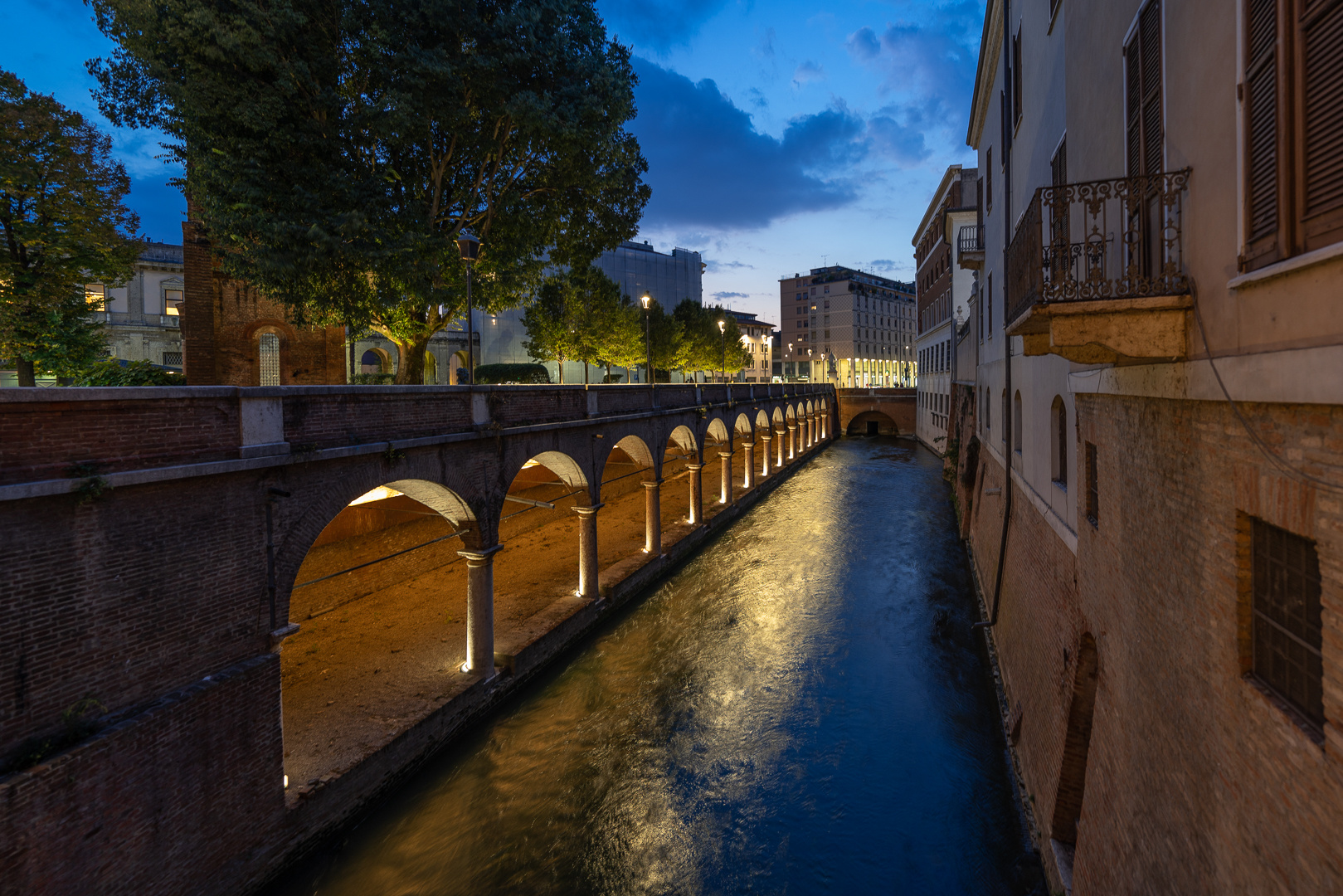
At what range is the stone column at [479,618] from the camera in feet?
36.7

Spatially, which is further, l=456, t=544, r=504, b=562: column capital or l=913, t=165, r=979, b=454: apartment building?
l=913, t=165, r=979, b=454: apartment building

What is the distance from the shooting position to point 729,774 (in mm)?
9883

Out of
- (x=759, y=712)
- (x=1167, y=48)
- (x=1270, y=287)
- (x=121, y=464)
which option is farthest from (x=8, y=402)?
(x=759, y=712)

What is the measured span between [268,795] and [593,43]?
18.6m

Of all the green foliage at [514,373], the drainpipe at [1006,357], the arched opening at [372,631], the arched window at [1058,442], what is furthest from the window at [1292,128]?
the green foliage at [514,373]

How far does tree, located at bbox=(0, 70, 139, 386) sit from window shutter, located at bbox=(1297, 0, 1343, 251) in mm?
22152

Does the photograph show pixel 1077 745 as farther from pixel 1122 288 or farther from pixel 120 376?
pixel 120 376

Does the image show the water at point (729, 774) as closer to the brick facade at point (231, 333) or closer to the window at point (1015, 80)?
the window at point (1015, 80)

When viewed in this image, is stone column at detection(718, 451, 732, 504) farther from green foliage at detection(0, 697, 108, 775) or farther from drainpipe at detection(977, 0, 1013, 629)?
green foliage at detection(0, 697, 108, 775)

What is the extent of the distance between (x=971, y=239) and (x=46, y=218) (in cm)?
3207

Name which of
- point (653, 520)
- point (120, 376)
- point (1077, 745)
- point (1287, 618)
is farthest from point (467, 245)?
point (120, 376)

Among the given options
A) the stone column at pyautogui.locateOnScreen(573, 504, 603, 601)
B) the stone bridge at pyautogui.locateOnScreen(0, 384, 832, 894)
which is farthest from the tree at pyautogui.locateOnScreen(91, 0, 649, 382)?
the stone column at pyautogui.locateOnScreen(573, 504, 603, 601)

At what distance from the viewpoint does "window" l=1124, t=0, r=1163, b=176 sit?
4961 millimetres

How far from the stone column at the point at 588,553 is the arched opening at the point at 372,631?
2971 millimetres
